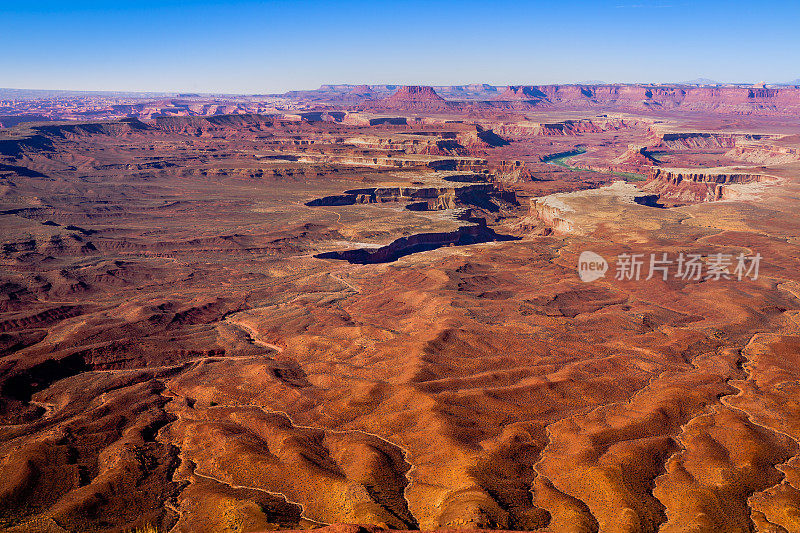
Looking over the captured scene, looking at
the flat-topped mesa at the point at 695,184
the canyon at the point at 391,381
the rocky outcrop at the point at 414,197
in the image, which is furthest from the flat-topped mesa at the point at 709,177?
the rocky outcrop at the point at 414,197

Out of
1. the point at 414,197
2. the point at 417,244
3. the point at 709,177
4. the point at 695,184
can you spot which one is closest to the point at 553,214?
the point at 414,197

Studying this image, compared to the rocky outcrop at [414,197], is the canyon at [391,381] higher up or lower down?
higher up

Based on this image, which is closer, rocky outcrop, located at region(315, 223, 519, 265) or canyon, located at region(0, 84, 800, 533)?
canyon, located at region(0, 84, 800, 533)

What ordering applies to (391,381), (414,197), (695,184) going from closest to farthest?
(391,381) → (414,197) → (695,184)

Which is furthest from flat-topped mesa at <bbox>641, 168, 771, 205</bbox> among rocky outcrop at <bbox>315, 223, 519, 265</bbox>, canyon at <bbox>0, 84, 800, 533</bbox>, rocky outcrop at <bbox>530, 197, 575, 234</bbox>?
rocky outcrop at <bbox>315, 223, 519, 265</bbox>

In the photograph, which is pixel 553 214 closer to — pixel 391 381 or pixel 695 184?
pixel 695 184

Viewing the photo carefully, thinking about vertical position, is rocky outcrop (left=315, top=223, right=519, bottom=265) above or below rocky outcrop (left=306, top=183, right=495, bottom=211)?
below

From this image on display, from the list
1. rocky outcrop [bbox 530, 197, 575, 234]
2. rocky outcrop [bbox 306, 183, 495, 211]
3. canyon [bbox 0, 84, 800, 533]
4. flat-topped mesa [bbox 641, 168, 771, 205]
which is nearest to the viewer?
canyon [bbox 0, 84, 800, 533]

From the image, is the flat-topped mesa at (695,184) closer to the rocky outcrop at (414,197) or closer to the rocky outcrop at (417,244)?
the rocky outcrop at (414,197)

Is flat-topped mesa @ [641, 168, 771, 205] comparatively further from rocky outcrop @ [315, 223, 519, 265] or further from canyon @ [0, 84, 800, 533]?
rocky outcrop @ [315, 223, 519, 265]

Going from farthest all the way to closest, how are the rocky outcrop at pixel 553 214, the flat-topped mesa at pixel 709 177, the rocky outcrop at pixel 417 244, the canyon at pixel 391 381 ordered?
the flat-topped mesa at pixel 709 177 < the rocky outcrop at pixel 553 214 < the rocky outcrop at pixel 417 244 < the canyon at pixel 391 381

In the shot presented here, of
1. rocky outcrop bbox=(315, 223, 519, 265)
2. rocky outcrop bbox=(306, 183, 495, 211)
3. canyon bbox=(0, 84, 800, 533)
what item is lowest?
rocky outcrop bbox=(315, 223, 519, 265)

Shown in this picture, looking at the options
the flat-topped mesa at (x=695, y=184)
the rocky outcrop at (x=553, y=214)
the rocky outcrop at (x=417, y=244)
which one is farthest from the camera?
the flat-topped mesa at (x=695, y=184)
